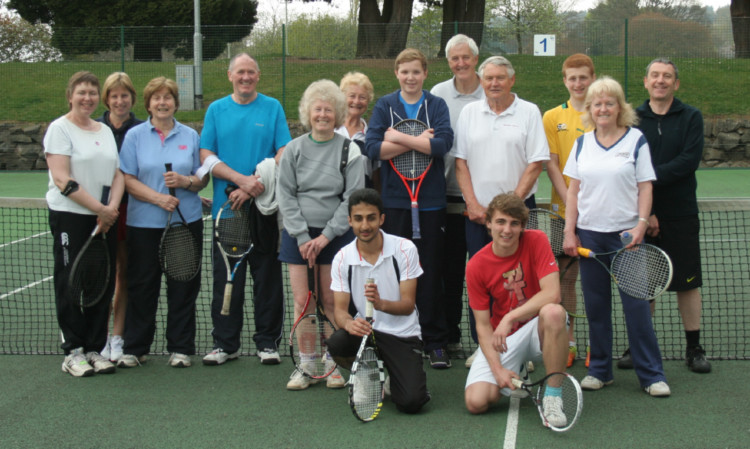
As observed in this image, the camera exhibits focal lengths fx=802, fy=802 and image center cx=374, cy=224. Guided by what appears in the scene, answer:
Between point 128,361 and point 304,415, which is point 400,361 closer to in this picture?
point 304,415

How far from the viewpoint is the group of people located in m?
4.74

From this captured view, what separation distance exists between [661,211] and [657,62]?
0.96 m

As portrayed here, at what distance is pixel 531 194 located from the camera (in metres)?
5.36

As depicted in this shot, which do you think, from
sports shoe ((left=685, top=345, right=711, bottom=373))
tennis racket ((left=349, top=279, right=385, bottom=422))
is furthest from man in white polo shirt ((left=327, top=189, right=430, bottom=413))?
sports shoe ((left=685, top=345, right=711, bottom=373))

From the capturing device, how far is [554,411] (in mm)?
4367

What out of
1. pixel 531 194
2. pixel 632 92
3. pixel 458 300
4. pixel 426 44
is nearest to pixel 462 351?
pixel 458 300

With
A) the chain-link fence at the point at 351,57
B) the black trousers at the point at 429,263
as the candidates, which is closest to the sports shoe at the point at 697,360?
the black trousers at the point at 429,263

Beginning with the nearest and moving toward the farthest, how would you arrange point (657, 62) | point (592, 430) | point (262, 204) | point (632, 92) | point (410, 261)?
1. point (592, 430)
2. point (410, 261)
3. point (657, 62)
4. point (262, 204)
5. point (632, 92)

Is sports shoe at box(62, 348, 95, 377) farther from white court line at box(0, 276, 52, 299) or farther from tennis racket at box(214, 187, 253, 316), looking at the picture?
white court line at box(0, 276, 52, 299)

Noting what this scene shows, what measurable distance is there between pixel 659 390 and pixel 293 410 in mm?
2198

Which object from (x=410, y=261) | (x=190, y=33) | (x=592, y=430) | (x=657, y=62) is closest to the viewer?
(x=592, y=430)

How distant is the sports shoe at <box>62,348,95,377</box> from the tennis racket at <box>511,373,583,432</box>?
285cm

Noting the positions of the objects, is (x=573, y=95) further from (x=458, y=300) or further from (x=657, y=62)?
(x=458, y=300)

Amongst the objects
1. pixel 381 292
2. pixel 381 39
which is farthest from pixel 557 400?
pixel 381 39
